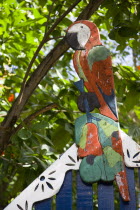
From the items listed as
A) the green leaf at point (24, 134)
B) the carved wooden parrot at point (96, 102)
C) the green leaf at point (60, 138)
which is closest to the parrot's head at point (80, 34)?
the carved wooden parrot at point (96, 102)

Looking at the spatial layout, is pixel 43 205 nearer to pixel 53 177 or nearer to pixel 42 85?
pixel 53 177

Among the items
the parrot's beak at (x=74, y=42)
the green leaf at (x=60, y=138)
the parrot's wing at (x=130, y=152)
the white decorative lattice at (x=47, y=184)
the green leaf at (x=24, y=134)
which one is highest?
the parrot's beak at (x=74, y=42)

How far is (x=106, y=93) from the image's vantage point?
5.32ft

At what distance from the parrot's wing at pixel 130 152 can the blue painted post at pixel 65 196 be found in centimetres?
21

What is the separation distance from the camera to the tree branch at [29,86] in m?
2.11

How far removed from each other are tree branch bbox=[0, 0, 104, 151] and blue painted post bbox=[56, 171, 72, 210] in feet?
2.18

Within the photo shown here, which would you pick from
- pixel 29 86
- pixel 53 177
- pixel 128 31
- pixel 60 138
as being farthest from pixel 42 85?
pixel 53 177

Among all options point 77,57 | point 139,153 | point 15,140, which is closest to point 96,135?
point 139,153

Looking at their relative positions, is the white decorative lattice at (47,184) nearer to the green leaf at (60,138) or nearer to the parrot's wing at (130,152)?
the parrot's wing at (130,152)

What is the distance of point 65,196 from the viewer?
150 centimetres

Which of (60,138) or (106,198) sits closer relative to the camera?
(106,198)

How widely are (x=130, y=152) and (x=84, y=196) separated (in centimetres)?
23

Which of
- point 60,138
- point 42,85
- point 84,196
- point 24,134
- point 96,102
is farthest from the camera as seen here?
point 42,85

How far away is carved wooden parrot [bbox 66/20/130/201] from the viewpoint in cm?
152
